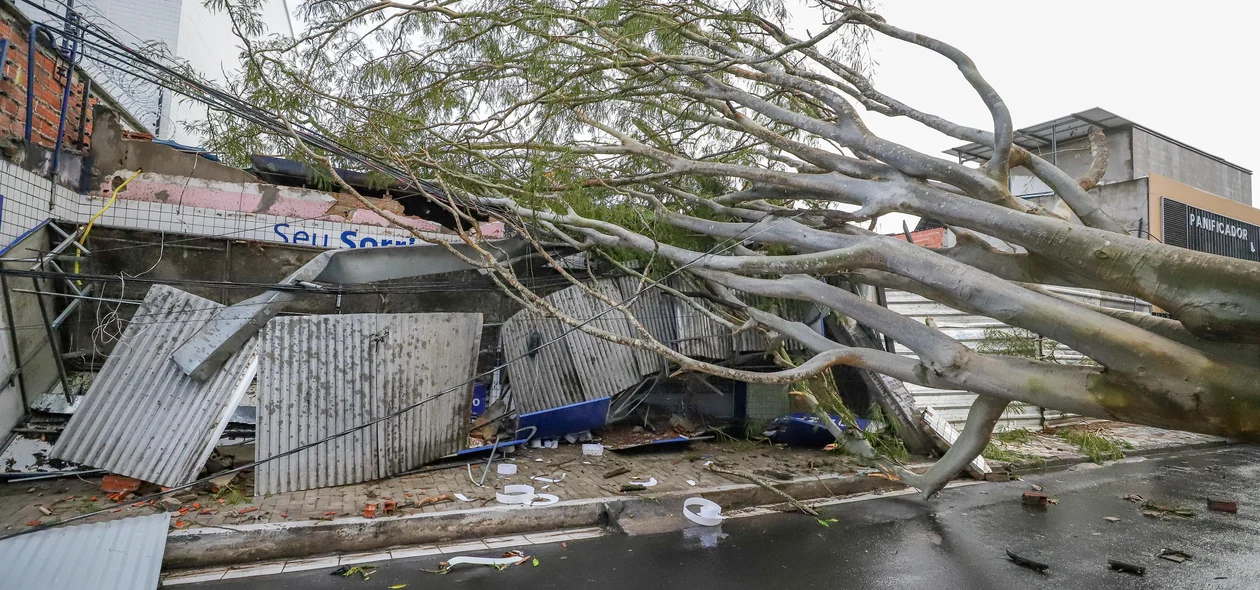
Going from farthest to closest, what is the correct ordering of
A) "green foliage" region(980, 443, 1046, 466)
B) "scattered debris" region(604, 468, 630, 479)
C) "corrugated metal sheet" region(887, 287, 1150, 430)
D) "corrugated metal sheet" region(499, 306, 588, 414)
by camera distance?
"corrugated metal sheet" region(887, 287, 1150, 430)
"green foliage" region(980, 443, 1046, 466)
"corrugated metal sheet" region(499, 306, 588, 414)
"scattered debris" region(604, 468, 630, 479)

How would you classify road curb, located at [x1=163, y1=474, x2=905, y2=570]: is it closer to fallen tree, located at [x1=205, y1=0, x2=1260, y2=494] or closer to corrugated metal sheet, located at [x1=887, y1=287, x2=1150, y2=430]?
fallen tree, located at [x1=205, y1=0, x2=1260, y2=494]

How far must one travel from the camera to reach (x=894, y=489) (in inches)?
295

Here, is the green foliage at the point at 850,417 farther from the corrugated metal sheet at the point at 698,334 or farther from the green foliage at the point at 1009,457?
the green foliage at the point at 1009,457

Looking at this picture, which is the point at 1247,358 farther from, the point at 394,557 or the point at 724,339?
the point at 724,339

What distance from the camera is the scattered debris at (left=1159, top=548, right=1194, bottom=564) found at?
5533mm

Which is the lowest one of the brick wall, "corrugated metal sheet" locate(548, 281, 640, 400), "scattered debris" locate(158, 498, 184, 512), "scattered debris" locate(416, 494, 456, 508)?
"scattered debris" locate(416, 494, 456, 508)

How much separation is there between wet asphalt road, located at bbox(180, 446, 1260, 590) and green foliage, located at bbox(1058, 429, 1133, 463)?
109 inches

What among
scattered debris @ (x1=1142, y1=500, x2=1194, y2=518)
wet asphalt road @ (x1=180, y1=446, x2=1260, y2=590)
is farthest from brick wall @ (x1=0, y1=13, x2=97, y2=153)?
scattered debris @ (x1=1142, y1=500, x2=1194, y2=518)

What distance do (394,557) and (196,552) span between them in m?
1.36

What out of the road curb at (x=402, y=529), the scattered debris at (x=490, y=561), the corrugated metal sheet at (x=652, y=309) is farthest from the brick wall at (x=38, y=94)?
the corrugated metal sheet at (x=652, y=309)

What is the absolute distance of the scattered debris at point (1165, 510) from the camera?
23.2 ft

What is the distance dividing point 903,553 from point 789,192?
10.8 ft

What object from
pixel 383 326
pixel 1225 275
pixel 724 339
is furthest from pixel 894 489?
pixel 383 326

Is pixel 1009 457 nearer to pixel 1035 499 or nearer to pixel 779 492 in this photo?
pixel 1035 499
